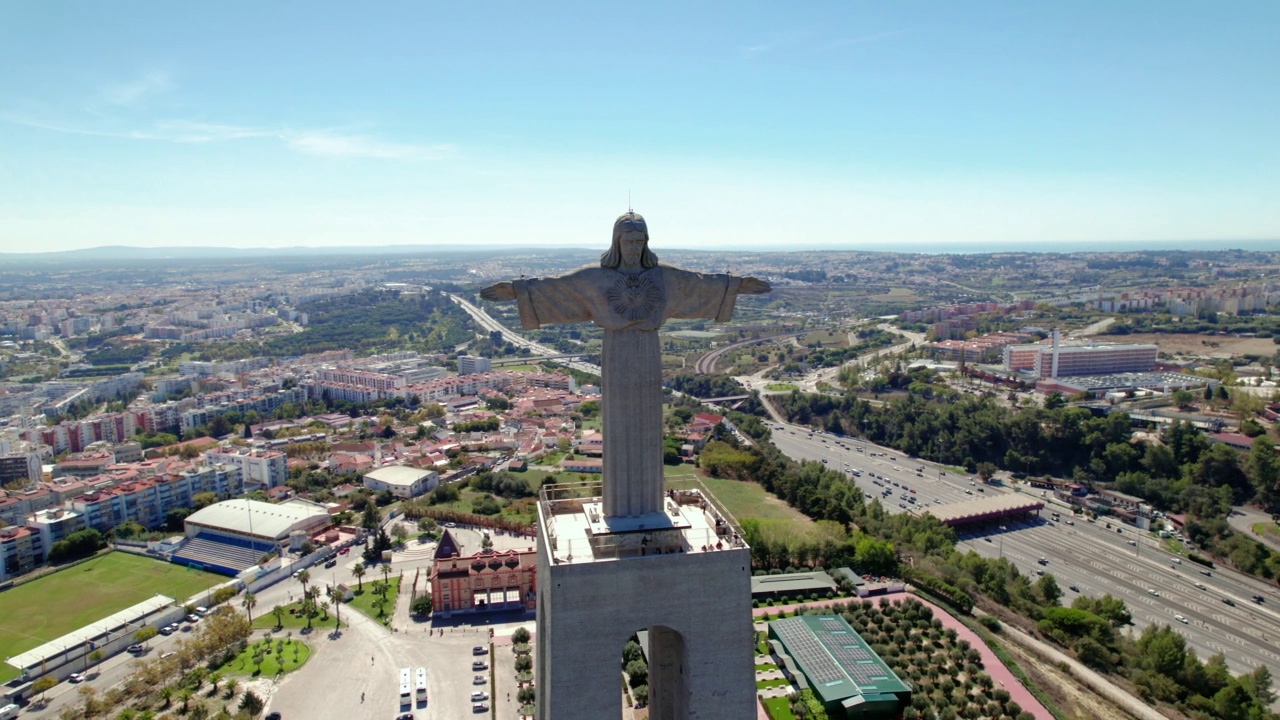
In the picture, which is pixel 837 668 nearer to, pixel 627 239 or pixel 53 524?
pixel 627 239

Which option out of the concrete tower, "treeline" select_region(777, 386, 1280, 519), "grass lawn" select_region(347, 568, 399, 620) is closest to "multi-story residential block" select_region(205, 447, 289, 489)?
"grass lawn" select_region(347, 568, 399, 620)

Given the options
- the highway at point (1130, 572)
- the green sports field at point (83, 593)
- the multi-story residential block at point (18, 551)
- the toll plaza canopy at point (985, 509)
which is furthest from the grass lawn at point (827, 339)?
the multi-story residential block at point (18, 551)

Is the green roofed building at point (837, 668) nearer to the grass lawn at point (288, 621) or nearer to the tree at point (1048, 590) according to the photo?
the tree at point (1048, 590)

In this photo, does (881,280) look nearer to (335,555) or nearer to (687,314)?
(335,555)

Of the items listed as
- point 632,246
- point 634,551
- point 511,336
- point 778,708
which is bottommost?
point 778,708

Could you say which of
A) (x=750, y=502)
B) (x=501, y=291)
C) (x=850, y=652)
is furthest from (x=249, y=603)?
(x=501, y=291)

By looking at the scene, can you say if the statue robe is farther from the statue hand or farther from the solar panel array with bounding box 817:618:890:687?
the solar panel array with bounding box 817:618:890:687
